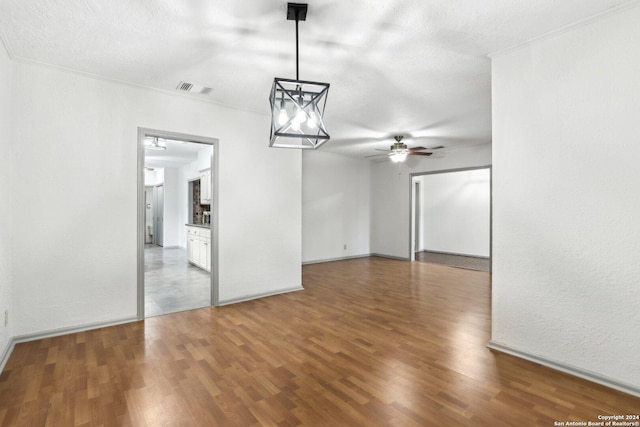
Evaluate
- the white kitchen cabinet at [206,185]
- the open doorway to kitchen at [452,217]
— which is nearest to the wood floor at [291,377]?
the white kitchen cabinet at [206,185]

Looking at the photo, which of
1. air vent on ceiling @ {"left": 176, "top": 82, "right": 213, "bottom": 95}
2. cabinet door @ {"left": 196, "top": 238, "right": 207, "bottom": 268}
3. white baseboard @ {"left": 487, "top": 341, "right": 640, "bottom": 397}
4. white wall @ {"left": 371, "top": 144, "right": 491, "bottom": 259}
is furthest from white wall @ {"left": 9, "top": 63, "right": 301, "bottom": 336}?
white wall @ {"left": 371, "top": 144, "right": 491, "bottom": 259}

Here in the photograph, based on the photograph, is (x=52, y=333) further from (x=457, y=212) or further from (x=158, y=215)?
(x=457, y=212)

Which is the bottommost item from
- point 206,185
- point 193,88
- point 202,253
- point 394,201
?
point 202,253

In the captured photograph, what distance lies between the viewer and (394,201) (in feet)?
26.6

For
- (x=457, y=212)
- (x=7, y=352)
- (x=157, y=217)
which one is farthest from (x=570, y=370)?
(x=157, y=217)

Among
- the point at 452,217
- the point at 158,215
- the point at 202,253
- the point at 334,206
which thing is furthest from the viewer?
the point at 158,215

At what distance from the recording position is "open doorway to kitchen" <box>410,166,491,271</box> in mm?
8164

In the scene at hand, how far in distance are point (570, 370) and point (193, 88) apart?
4.54 m

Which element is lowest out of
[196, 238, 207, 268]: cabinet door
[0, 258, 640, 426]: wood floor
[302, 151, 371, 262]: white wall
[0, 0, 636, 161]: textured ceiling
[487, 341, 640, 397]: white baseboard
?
[0, 258, 640, 426]: wood floor

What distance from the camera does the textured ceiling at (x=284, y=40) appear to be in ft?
7.10

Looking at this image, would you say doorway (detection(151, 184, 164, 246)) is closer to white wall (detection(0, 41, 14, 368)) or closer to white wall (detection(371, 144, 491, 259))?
white wall (detection(371, 144, 491, 259))

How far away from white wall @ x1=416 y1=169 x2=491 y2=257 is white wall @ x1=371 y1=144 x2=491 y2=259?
4.69ft

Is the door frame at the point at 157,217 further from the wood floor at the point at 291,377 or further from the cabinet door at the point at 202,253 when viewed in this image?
the wood floor at the point at 291,377

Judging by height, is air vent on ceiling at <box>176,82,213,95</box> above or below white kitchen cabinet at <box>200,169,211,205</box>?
above
